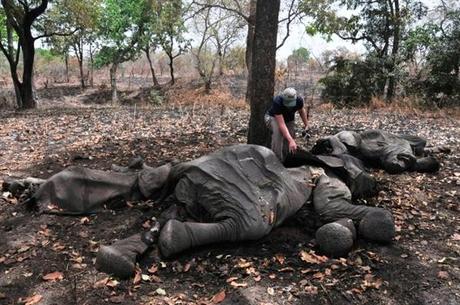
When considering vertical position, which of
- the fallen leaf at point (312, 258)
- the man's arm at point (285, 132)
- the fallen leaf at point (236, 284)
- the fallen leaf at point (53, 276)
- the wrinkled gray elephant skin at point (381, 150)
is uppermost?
the man's arm at point (285, 132)

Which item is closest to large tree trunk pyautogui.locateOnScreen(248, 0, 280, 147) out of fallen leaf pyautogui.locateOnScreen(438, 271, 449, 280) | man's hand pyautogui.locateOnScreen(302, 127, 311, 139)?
man's hand pyautogui.locateOnScreen(302, 127, 311, 139)

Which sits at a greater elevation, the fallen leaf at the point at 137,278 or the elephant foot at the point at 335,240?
the elephant foot at the point at 335,240

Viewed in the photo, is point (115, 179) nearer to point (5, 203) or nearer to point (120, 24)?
point (5, 203)

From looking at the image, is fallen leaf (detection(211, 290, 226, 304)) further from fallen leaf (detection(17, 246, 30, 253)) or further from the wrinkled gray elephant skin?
the wrinkled gray elephant skin

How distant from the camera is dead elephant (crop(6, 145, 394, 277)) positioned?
3.56 m

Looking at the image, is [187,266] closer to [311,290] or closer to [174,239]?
[174,239]

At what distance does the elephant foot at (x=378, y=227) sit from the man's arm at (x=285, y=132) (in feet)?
3.39

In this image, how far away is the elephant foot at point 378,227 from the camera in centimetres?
376

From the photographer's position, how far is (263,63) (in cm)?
539

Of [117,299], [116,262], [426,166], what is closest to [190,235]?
[116,262]

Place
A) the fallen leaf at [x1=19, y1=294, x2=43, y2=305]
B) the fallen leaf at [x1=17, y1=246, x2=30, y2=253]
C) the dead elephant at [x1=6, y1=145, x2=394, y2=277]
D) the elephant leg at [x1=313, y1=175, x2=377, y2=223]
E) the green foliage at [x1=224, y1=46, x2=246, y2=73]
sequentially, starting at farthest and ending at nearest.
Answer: the green foliage at [x1=224, y1=46, x2=246, y2=73]
the elephant leg at [x1=313, y1=175, x2=377, y2=223]
the fallen leaf at [x1=17, y1=246, x2=30, y2=253]
the dead elephant at [x1=6, y1=145, x2=394, y2=277]
the fallen leaf at [x1=19, y1=294, x2=43, y2=305]

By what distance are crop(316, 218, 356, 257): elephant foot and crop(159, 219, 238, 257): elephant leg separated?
72 centimetres

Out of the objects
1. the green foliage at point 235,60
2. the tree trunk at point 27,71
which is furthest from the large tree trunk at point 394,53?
the green foliage at point 235,60

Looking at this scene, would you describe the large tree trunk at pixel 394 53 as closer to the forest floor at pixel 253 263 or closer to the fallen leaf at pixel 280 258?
the forest floor at pixel 253 263
